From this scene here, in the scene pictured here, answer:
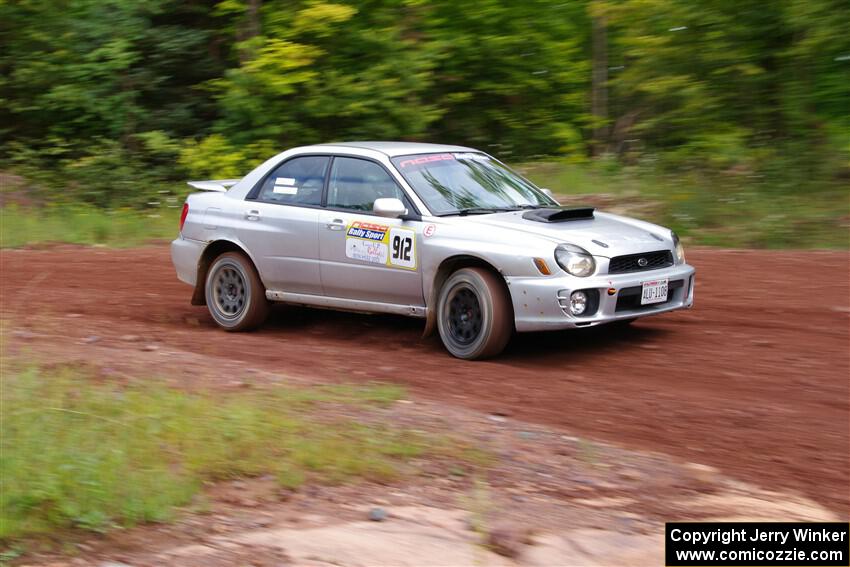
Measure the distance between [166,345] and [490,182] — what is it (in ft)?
9.87

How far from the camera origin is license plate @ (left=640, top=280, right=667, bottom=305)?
7.45m

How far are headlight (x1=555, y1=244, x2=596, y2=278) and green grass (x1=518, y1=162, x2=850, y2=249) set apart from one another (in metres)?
5.66

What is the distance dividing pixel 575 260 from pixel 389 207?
4.80 feet

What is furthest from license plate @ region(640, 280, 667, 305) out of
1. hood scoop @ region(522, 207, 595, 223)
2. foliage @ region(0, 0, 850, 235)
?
foliage @ region(0, 0, 850, 235)

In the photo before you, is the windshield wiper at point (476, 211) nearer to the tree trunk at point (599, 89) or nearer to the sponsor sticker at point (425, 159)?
the sponsor sticker at point (425, 159)

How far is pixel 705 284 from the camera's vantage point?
33.1ft

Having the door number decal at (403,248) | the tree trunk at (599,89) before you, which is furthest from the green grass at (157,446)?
the tree trunk at (599,89)

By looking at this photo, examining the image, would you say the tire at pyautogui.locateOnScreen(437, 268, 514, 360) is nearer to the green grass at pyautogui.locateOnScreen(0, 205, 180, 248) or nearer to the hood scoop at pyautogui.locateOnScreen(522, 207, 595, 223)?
the hood scoop at pyautogui.locateOnScreen(522, 207, 595, 223)

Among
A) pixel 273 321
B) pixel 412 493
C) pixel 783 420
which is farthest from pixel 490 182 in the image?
pixel 412 493

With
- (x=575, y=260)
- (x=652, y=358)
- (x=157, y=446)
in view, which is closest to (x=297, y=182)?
(x=575, y=260)

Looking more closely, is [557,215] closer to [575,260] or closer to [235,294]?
[575,260]

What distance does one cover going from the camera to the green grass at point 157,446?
4.76m

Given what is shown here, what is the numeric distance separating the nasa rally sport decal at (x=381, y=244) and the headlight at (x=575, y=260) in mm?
1202

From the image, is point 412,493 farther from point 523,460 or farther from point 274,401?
point 274,401
